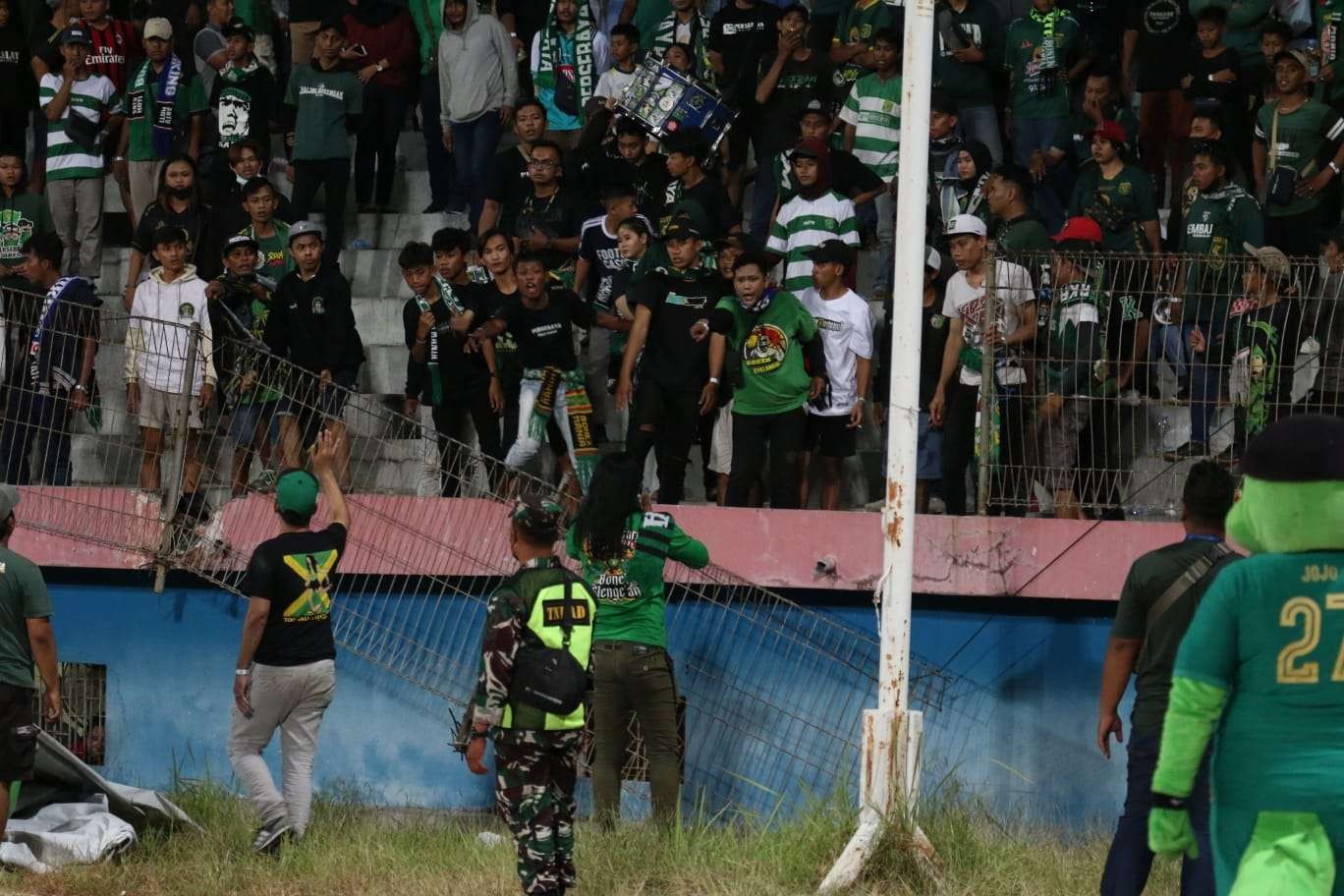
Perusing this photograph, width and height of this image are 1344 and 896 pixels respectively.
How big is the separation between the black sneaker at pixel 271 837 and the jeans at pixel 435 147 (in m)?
7.14

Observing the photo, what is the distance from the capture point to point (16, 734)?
25.2 ft

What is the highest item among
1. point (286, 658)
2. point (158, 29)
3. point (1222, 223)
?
point (158, 29)

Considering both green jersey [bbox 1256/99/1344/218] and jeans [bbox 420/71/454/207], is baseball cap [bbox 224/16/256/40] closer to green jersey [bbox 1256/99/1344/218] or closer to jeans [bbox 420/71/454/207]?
jeans [bbox 420/71/454/207]

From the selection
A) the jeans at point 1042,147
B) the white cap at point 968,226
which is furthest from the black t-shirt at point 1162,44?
the white cap at point 968,226

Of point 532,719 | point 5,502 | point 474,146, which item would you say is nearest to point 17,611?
point 5,502

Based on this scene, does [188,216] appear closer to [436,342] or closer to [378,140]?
[378,140]

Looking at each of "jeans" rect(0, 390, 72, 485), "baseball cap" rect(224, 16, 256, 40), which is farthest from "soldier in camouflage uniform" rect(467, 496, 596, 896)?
"baseball cap" rect(224, 16, 256, 40)

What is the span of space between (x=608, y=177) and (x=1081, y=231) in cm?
381

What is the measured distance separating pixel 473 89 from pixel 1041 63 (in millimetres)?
4173

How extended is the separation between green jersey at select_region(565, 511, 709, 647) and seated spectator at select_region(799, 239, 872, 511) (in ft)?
8.53

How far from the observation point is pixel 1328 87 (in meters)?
12.8

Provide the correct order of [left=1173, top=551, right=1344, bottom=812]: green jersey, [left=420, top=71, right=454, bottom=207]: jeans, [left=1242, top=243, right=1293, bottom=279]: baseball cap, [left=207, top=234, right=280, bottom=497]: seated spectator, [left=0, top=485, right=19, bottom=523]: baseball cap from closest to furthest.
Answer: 1. [left=1173, top=551, right=1344, bottom=812]: green jersey
2. [left=0, top=485, right=19, bottom=523]: baseball cap
3. [left=1242, top=243, right=1293, bottom=279]: baseball cap
4. [left=207, top=234, right=280, bottom=497]: seated spectator
5. [left=420, top=71, right=454, bottom=207]: jeans

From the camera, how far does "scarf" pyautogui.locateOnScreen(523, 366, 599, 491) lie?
1088 cm

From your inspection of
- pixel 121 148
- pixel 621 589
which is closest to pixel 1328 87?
pixel 621 589
